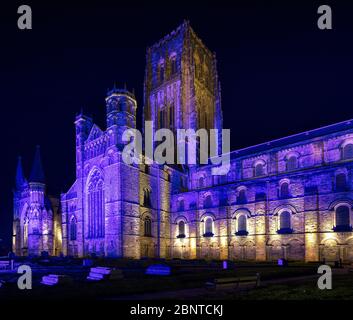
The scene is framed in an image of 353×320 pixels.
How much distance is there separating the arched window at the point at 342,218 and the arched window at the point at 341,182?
77.3 inches

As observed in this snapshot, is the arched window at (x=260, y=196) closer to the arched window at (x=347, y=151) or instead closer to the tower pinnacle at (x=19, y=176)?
the arched window at (x=347, y=151)

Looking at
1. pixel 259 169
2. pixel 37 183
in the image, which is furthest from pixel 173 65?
pixel 37 183

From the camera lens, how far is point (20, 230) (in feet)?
202

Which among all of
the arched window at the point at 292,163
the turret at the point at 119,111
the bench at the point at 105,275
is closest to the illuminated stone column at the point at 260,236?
the arched window at the point at 292,163

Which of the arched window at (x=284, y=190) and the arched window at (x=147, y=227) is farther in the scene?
the arched window at (x=147, y=227)

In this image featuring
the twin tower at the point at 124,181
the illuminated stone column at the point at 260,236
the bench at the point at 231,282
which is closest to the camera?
the bench at the point at 231,282

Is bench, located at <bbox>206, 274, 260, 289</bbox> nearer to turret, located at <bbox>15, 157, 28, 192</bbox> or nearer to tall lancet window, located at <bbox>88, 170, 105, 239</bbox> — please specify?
tall lancet window, located at <bbox>88, 170, 105, 239</bbox>

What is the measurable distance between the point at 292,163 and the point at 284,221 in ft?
25.6

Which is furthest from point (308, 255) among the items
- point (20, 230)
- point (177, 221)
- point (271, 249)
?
point (20, 230)

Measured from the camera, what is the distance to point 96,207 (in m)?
48.5

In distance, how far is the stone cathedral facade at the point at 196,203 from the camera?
129 feet

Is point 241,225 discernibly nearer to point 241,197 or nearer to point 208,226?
point 241,197
